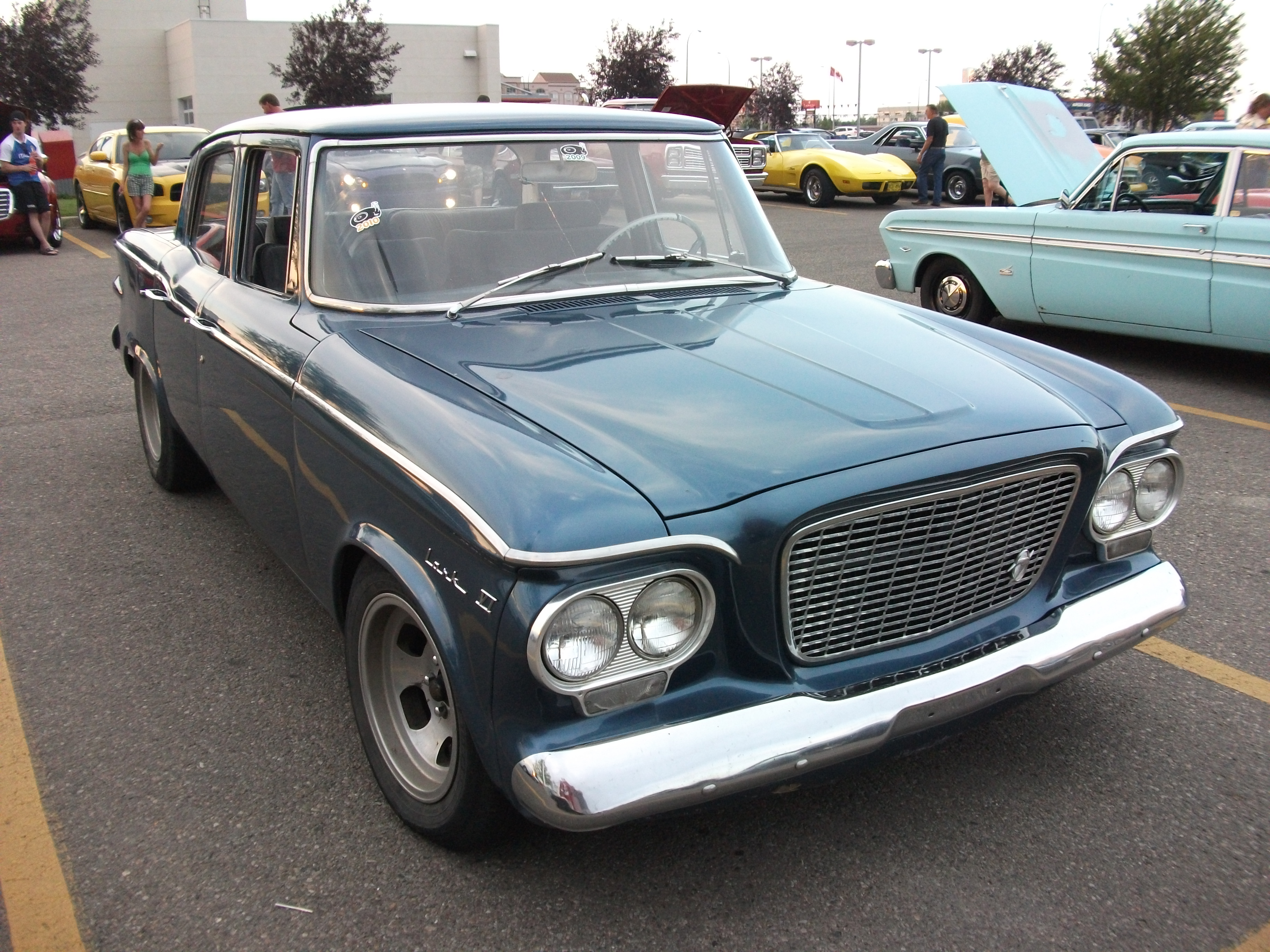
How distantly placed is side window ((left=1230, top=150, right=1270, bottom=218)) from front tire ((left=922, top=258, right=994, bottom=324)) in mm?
1825

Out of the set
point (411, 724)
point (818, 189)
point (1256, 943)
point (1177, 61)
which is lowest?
point (1256, 943)

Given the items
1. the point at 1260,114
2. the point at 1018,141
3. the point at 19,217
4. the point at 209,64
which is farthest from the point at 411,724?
the point at 209,64

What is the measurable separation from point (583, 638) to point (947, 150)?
729 inches

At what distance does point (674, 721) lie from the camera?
6.83ft

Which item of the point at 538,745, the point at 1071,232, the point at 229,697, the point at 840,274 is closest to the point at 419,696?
the point at 538,745

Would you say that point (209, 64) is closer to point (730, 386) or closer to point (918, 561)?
point (730, 386)

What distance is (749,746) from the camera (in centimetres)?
207

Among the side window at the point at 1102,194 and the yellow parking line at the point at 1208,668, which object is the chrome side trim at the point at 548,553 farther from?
the side window at the point at 1102,194

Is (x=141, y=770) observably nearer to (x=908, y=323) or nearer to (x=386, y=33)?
(x=908, y=323)

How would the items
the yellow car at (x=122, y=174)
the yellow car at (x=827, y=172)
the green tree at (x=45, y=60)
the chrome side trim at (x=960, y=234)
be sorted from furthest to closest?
the green tree at (x=45, y=60)
the yellow car at (x=827, y=172)
the yellow car at (x=122, y=174)
the chrome side trim at (x=960, y=234)

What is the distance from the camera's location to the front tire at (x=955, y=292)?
7863 mm

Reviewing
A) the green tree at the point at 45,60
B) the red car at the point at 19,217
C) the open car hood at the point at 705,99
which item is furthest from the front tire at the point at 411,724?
the green tree at the point at 45,60

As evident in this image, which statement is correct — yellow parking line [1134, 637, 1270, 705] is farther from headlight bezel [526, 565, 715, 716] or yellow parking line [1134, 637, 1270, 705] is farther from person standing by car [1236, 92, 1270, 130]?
person standing by car [1236, 92, 1270, 130]

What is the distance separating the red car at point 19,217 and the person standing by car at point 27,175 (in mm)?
55
